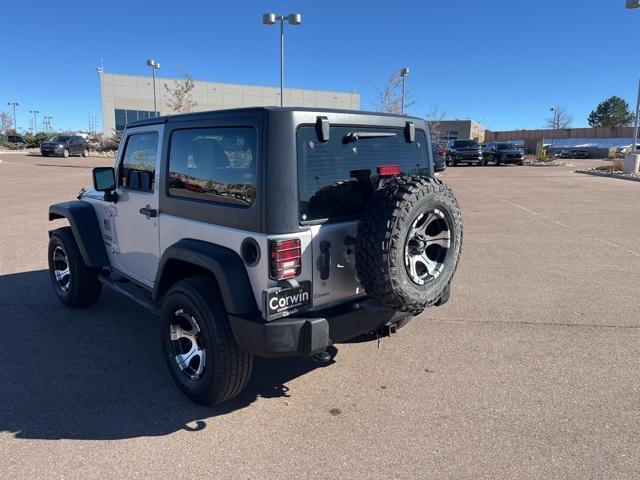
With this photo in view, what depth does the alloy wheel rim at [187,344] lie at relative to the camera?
3.31m

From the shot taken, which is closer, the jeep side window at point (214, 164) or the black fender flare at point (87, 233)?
the jeep side window at point (214, 164)

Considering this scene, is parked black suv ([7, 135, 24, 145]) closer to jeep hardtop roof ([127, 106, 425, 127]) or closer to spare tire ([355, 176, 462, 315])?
jeep hardtop roof ([127, 106, 425, 127])

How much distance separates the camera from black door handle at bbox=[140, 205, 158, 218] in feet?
12.5

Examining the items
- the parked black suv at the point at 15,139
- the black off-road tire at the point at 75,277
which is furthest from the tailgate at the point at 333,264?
the parked black suv at the point at 15,139

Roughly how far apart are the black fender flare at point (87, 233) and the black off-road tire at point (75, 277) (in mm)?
192

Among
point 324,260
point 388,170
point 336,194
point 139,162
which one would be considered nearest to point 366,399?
point 324,260

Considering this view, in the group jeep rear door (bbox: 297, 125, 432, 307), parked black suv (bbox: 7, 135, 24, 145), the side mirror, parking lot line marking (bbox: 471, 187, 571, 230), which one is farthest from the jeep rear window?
parked black suv (bbox: 7, 135, 24, 145)

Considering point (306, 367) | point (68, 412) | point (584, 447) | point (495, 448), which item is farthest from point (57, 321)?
point (584, 447)

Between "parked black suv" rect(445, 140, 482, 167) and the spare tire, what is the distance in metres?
31.6

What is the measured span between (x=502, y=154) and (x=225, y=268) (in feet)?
116

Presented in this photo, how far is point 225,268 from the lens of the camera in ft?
9.68

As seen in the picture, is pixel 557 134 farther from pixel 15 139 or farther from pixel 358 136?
pixel 358 136

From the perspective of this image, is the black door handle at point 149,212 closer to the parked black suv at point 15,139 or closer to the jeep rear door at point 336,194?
the jeep rear door at point 336,194

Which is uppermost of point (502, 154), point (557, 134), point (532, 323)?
point (557, 134)
